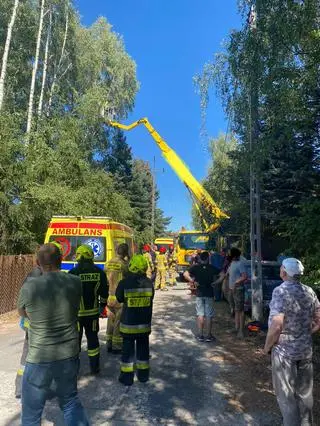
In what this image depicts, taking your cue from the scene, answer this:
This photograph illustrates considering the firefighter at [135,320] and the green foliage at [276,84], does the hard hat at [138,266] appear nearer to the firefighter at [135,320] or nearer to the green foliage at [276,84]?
the firefighter at [135,320]

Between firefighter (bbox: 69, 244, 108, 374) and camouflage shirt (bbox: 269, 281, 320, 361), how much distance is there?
276 cm

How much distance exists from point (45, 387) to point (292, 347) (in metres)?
2.06

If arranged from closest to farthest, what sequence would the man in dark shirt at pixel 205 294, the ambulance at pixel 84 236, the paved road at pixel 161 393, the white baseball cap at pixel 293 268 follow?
the white baseball cap at pixel 293 268
the paved road at pixel 161 393
the man in dark shirt at pixel 205 294
the ambulance at pixel 84 236

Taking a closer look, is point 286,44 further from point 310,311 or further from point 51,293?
point 51,293

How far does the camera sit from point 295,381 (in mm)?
3990

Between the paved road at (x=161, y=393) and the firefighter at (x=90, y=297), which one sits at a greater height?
the firefighter at (x=90, y=297)

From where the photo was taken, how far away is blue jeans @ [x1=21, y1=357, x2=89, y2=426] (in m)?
3.32

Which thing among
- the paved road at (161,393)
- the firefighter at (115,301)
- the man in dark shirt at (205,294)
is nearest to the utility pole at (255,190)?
the man in dark shirt at (205,294)

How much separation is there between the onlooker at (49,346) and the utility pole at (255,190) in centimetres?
613

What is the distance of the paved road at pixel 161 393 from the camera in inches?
187

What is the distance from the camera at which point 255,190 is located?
1063 cm

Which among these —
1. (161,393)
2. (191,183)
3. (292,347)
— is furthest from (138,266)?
(191,183)

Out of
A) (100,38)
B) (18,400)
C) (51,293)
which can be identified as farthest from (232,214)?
(100,38)

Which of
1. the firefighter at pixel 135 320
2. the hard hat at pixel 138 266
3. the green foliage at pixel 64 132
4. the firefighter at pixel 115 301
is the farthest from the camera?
the green foliage at pixel 64 132
